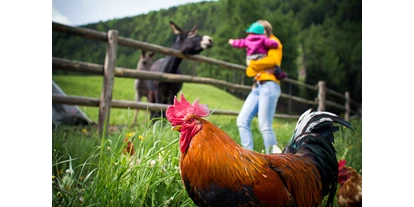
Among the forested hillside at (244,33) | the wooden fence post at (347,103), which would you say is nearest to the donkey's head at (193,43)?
the forested hillside at (244,33)

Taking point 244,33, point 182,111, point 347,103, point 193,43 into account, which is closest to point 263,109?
point 182,111

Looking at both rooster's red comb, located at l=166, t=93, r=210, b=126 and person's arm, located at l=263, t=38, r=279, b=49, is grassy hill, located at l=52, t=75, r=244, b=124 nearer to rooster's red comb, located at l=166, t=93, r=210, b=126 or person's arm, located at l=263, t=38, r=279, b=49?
person's arm, located at l=263, t=38, r=279, b=49

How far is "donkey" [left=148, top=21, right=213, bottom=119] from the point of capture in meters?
2.93

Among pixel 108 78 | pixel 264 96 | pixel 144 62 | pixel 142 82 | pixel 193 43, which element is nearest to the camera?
pixel 264 96

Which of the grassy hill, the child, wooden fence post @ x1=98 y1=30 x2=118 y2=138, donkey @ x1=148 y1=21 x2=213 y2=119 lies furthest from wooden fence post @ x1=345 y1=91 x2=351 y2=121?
wooden fence post @ x1=98 y1=30 x2=118 y2=138

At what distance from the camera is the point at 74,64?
2035 mm

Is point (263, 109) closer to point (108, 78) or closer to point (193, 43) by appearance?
point (108, 78)

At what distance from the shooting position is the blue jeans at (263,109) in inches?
67.4

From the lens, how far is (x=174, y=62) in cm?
329

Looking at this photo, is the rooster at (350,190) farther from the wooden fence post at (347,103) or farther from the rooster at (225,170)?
the wooden fence post at (347,103)

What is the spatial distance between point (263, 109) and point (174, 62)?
1777 mm

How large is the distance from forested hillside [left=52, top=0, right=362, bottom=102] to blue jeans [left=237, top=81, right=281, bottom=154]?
1311mm
